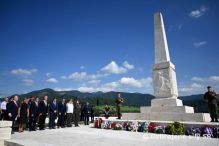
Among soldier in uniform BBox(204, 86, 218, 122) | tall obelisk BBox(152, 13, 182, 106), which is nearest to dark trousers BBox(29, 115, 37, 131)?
tall obelisk BBox(152, 13, 182, 106)

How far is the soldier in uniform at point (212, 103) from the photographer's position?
10.2 m

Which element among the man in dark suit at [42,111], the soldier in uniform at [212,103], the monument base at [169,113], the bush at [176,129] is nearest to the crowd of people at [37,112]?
the man in dark suit at [42,111]

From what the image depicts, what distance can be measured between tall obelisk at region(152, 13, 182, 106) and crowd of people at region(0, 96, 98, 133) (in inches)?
231

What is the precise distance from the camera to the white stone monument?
11.1m

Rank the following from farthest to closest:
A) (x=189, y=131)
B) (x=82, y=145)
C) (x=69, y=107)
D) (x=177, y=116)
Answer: (x=69, y=107)
(x=177, y=116)
(x=189, y=131)
(x=82, y=145)

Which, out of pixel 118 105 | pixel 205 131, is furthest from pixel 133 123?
pixel 118 105

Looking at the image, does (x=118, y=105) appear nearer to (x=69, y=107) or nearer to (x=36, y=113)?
(x=69, y=107)

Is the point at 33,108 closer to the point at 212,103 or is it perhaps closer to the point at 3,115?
the point at 3,115

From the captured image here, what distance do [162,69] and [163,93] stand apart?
1537mm

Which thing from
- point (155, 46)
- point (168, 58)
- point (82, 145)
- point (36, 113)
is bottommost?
point (82, 145)

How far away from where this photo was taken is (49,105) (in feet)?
39.8

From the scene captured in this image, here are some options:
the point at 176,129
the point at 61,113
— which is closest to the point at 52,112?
the point at 61,113

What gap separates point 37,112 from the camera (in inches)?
444

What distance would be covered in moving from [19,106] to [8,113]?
2.72 ft
